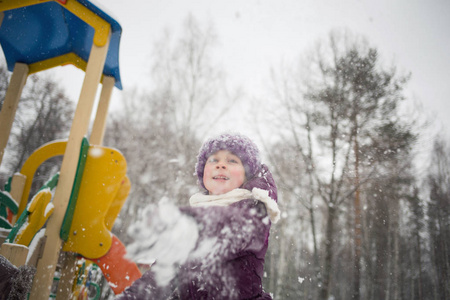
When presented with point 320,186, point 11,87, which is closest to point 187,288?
point 11,87

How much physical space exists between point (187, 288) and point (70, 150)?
1.72 metres

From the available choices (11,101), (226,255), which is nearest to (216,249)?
(226,255)

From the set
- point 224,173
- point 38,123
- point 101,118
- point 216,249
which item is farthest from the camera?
point 38,123

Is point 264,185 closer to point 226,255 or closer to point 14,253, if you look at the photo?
point 226,255

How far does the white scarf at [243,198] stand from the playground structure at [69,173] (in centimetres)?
134

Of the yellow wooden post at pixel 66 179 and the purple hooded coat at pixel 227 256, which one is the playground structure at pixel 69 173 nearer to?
the yellow wooden post at pixel 66 179

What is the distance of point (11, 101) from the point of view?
320cm

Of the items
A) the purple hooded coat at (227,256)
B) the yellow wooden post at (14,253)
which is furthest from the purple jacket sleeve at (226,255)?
the yellow wooden post at (14,253)

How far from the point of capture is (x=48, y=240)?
2088 mm

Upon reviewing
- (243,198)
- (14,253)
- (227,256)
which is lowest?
(14,253)

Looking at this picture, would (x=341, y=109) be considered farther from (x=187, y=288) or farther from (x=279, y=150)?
(x=187, y=288)

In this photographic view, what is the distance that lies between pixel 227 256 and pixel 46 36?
11.9 ft

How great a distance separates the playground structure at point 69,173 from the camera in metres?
2.05

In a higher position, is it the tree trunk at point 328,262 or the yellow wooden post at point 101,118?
the yellow wooden post at point 101,118
